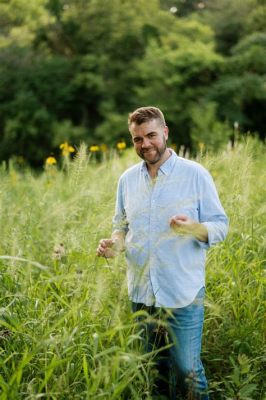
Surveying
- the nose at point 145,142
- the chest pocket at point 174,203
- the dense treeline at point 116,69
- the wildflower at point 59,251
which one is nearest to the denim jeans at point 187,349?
the chest pocket at point 174,203

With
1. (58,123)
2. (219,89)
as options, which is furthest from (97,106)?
(219,89)

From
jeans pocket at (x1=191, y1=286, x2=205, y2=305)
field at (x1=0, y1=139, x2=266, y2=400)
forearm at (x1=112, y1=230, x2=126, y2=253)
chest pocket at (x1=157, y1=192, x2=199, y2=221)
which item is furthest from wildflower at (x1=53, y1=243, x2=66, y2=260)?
jeans pocket at (x1=191, y1=286, x2=205, y2=305)

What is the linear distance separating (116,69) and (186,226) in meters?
14.5

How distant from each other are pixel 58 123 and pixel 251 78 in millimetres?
6110

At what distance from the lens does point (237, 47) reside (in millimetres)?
14680

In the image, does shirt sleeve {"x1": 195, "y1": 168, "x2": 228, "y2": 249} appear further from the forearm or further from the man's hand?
the forearm

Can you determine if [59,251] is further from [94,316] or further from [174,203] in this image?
[174,203]

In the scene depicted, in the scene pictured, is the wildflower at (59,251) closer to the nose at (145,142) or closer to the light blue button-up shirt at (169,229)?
the light blue button-up shirt at (169,229)

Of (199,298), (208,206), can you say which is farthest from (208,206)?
(199,298)

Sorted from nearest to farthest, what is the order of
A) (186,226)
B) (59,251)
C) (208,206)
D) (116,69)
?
(186,226) → (208,206) → (59,251) → (116,69)

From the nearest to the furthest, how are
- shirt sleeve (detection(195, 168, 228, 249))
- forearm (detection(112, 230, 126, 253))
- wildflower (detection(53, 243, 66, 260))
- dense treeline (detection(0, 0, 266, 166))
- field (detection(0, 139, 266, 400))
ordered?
1. field (detection(0, 139, 266, 400))
2. forearm (detection(112, 230, 126, 253))
3. shirt sleeve (detection(195, 168, 228, 249))
4. wildflower (detection(53, 243, 66, 260))
5. dense treeline (detection(0, 0, 266, 166))

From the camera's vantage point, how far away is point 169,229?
2.35 m

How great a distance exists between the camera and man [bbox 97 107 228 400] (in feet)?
7.73

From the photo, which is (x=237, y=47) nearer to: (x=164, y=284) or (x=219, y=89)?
(x=219, y=89)
